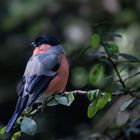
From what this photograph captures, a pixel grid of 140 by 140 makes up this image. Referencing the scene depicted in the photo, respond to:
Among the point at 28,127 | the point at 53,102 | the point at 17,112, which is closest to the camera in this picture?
the point at 28,127

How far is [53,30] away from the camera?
7352 mm

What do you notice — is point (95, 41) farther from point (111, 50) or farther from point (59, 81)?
point (59, 81)

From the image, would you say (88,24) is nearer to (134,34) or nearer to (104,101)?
(134,34)

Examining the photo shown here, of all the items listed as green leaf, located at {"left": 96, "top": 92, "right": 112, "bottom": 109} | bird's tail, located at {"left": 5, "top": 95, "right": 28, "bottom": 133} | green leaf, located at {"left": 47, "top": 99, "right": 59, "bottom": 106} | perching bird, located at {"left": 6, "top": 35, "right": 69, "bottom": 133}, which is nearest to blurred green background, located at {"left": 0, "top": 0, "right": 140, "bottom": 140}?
perching bird, located at {"left": 6, "top": 35, "right": 69, "bottom": 133}

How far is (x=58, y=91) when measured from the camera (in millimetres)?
4102

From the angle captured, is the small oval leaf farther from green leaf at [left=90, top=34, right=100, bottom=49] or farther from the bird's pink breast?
the bird's pink breast

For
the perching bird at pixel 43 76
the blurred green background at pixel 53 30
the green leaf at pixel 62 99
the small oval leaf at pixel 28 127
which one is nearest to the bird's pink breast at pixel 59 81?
the perching bird at pixel 43 76

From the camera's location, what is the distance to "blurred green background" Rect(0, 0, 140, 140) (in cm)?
662

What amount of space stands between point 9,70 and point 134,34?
7.14 feet

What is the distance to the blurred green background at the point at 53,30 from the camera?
6621 mm

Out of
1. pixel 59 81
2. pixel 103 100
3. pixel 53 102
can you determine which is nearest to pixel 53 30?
pixel 59 81

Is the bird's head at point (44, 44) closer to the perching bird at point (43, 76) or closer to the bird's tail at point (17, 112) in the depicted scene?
the perching bird at point (43, 76)

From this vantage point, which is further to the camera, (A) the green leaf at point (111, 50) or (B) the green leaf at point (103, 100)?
(A) the green leaf at point (111, 50)

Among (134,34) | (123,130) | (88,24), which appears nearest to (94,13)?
(88,24)
